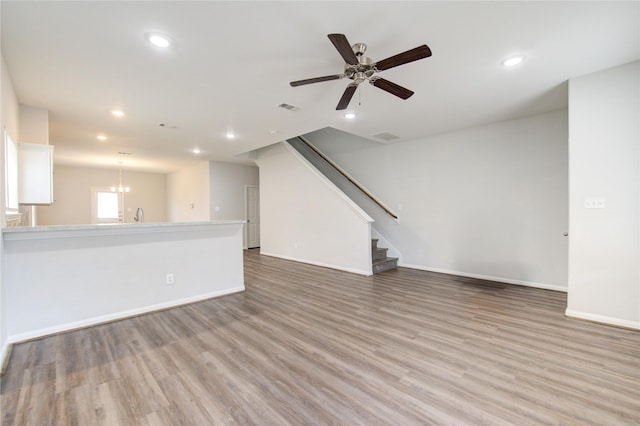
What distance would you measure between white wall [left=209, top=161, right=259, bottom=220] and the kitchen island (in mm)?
4285

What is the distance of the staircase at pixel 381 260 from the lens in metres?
5.27

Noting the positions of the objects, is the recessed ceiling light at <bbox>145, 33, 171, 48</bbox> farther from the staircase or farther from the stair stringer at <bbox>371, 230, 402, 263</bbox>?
the stair stringer at <bbox>371, 230, 402, 263</bbox>

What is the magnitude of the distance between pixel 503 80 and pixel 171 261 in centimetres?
444

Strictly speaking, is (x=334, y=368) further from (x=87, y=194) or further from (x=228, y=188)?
(x=87, y=194)

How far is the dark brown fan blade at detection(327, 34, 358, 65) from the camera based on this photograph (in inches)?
73.2

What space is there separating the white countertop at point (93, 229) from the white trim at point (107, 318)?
0.90 metres

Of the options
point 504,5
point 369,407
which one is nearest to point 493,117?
point 504,5

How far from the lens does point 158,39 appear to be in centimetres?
→ 225

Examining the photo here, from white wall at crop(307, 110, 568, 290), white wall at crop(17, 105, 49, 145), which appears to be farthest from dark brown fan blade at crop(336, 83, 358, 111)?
white wall at crop(17, 105, 49, 145)

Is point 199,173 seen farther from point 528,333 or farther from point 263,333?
point 528,333

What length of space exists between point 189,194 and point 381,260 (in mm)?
6563

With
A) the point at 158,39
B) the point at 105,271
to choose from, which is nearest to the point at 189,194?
the point at 105,271

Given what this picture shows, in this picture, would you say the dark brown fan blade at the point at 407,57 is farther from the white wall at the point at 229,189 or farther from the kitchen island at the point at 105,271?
the white wall at the point at 229,189

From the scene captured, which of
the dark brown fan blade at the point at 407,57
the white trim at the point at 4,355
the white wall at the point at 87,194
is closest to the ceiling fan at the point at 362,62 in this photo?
the dark brown fan blade at the point at 407,57
